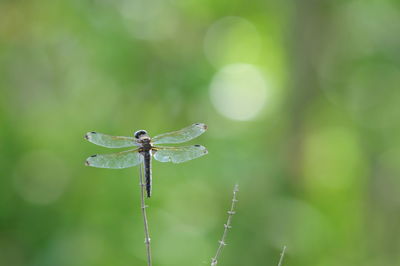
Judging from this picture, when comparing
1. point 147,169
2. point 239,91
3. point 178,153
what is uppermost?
point 239,91

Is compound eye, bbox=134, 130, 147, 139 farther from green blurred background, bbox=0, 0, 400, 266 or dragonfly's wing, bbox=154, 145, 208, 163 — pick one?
green blurred background, bbox=0, 0, 400, 266

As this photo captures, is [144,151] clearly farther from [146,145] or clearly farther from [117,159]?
[117,159]

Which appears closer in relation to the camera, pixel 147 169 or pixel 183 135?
pixel 147 169

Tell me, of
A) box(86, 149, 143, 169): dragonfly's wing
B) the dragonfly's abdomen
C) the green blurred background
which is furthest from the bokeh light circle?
the dragonfly's abdomen

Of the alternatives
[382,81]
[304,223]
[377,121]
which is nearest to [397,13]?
[382,81]

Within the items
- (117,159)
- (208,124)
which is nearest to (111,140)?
(117,159)
